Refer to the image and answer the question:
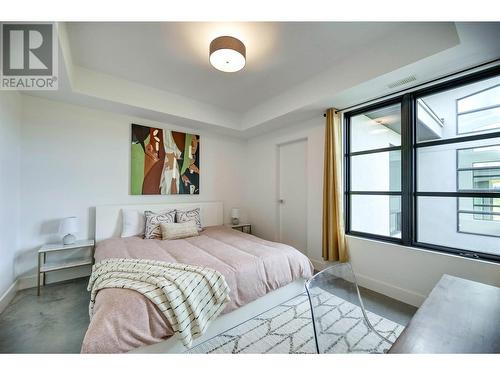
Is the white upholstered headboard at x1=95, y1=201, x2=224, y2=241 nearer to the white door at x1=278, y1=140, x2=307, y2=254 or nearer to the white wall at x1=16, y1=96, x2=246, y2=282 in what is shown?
the white wall at x1=16, y1=96, x2=246, y2=282

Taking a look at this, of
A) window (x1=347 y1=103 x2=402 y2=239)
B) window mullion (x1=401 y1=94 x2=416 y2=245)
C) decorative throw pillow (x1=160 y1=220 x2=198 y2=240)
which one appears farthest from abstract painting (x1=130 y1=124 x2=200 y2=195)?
window mullion (x1=401 y1=94 x2=416 y2=245)

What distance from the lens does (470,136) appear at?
6.47 feet

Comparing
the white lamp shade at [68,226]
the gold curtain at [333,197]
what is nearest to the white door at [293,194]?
the gold curtain at [333,197]

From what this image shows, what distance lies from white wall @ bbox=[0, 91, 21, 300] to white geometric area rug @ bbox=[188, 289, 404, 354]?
88.2 inches

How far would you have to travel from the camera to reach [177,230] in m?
2.85

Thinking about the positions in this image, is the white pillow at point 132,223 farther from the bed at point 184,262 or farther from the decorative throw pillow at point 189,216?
the decorative throw pillow at point 189,216

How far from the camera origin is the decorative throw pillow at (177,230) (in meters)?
2.79

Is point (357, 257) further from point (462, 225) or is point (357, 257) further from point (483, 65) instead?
point (483, 65)

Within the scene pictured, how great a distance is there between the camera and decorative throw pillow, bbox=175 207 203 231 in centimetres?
319

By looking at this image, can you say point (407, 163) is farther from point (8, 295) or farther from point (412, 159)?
point (8, 295)

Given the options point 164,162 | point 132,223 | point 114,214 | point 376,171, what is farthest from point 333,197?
point 114,214

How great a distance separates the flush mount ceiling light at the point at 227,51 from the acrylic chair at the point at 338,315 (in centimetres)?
186
